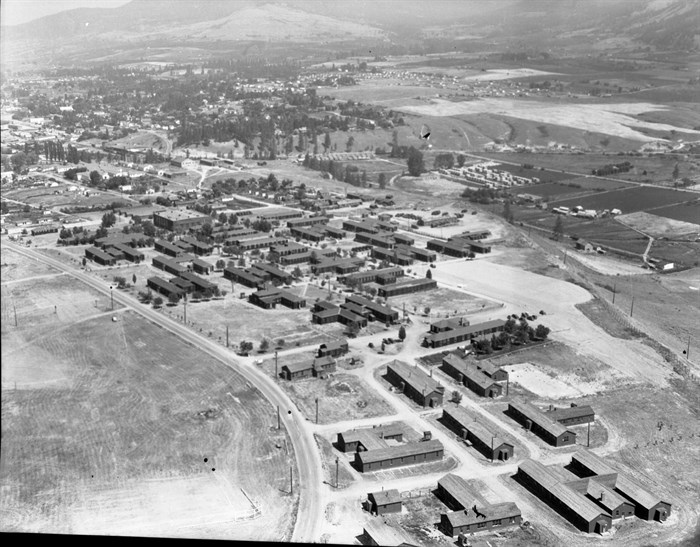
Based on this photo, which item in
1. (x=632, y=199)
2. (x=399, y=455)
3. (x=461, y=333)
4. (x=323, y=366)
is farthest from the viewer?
(x=632, y=199)

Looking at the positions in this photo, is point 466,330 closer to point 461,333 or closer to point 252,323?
point 461,333

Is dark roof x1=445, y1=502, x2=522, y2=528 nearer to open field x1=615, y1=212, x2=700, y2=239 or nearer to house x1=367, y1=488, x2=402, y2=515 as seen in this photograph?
house x1=367, y1=488, x2=402, y2=515

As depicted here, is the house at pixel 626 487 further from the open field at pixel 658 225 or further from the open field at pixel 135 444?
the open field at pixel 658 225

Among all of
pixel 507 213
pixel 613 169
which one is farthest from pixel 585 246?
pixel 613 169

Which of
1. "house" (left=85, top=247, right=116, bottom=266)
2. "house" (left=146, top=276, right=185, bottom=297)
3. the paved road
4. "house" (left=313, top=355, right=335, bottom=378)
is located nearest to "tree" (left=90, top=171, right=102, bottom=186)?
"house" (left=85, top=247, right=116, bottom=266)

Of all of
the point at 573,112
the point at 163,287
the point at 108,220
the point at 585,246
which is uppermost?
the point at 573,112

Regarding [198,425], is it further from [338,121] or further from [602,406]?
[338,121]

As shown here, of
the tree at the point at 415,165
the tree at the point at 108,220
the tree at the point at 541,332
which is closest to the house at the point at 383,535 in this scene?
the tree at the point at 541,332
